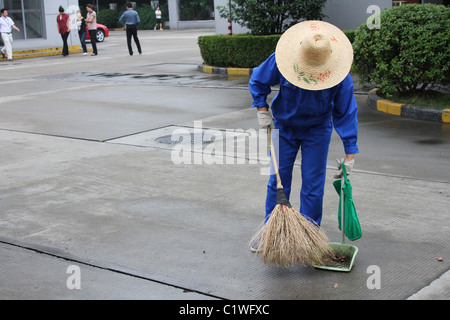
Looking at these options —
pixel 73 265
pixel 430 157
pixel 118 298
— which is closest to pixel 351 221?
pixel 118 298

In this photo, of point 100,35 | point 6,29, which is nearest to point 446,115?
point 6,29

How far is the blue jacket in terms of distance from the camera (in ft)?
13.3

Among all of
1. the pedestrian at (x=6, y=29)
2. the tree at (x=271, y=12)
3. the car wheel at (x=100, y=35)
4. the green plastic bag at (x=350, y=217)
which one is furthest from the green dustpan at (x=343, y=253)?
the car wheel at (x=100, y=35)

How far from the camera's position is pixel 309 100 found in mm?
4035

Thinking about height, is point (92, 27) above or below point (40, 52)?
above

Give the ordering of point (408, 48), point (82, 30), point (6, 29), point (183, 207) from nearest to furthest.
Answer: point (183, 207)
point (408, 48)
point (6, 29)
point (82, 30)

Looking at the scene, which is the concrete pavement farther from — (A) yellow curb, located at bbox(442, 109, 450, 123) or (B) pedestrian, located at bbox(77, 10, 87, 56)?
(B) pedestrian, located at bbox(77, 10, 87, 56)

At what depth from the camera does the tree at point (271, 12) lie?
1476 centimetres

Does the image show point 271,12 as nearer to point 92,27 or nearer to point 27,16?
point 92,27

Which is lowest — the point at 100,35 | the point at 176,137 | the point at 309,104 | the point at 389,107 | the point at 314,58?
the point at 176,137

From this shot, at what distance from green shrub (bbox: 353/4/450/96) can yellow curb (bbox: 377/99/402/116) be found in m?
0.16

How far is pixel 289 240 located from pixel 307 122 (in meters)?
0.83
